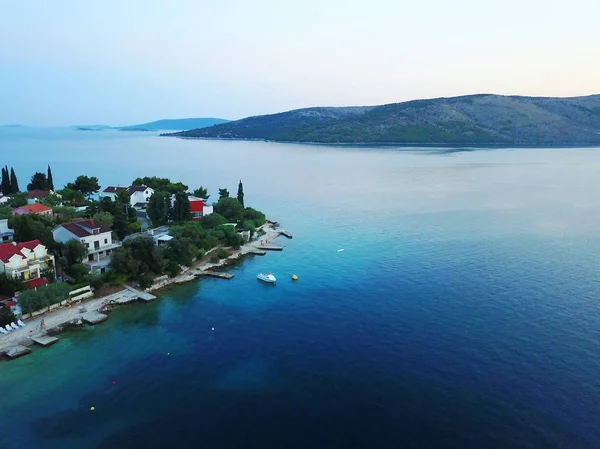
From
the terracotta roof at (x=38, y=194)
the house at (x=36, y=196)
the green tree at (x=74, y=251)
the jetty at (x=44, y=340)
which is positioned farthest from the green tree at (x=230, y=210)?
the jetty at (x=44, y=340)

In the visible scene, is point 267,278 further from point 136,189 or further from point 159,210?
point 136,189

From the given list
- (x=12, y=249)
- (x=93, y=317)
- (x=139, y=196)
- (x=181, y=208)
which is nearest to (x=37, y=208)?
(x=181, y=208)

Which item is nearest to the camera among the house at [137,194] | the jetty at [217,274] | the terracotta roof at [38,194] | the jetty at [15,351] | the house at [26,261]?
the jetty at [15,351]

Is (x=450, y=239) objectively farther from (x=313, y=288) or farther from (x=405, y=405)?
(x=405, y=405)

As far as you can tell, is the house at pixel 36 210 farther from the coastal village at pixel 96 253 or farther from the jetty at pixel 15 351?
the jetty at pixel 15 351

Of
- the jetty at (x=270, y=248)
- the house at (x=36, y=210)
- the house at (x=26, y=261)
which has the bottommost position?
the jetty at (x=270, y=248)

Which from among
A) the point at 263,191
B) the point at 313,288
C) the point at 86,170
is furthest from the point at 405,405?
the point at 86,170
